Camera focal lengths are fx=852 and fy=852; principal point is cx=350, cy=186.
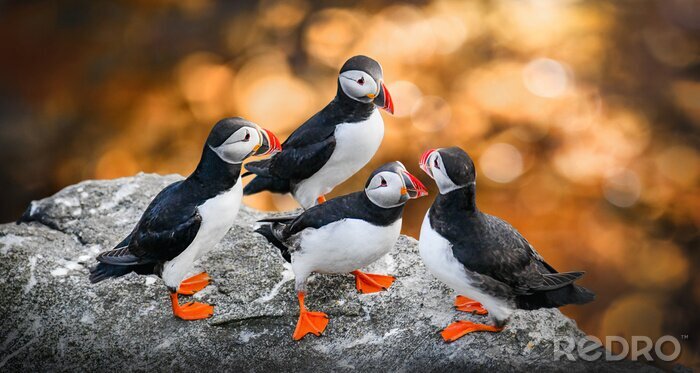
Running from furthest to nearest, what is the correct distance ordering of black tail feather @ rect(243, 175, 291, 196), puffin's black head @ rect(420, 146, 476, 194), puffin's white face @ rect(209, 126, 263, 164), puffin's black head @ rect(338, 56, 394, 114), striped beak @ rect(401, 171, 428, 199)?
black tail feather @ rect(243, 175, 291, 196) < puffin's black head @ rect(338, 56, 394, 114) < puffin's white face @ rect(209, 126, 263, 164) < striped beak @ rect(401, 171, 428, 199) < puffin's black head @ rect(420, 146, 476, 194)

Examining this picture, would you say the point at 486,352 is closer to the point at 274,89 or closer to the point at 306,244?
the point at 306,244

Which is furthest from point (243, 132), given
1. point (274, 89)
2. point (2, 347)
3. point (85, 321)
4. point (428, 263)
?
point (274, 89)

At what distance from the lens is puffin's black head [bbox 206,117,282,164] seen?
3.75 metres

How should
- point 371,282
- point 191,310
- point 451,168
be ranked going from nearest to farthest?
point 451,168 < point 191,310 < point 371,282

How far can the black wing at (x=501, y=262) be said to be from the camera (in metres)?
3.58

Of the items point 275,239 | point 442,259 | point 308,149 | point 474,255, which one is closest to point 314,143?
point 308,149

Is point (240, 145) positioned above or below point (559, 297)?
above

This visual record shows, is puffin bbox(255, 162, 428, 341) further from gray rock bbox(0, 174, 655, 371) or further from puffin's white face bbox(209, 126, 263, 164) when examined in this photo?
puffin's white face bbox(209, 126, 263, 164)

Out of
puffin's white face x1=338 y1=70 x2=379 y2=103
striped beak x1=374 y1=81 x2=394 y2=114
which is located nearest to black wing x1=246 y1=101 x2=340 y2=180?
puffin's white face x1=338 y1=70 x2=379 y2=103

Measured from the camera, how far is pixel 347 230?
3789 mm

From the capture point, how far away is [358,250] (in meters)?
3.80

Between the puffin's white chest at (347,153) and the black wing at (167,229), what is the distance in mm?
761

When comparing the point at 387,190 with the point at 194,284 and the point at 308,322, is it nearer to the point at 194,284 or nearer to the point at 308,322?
the point at 308,322

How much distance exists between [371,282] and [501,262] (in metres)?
0.81
